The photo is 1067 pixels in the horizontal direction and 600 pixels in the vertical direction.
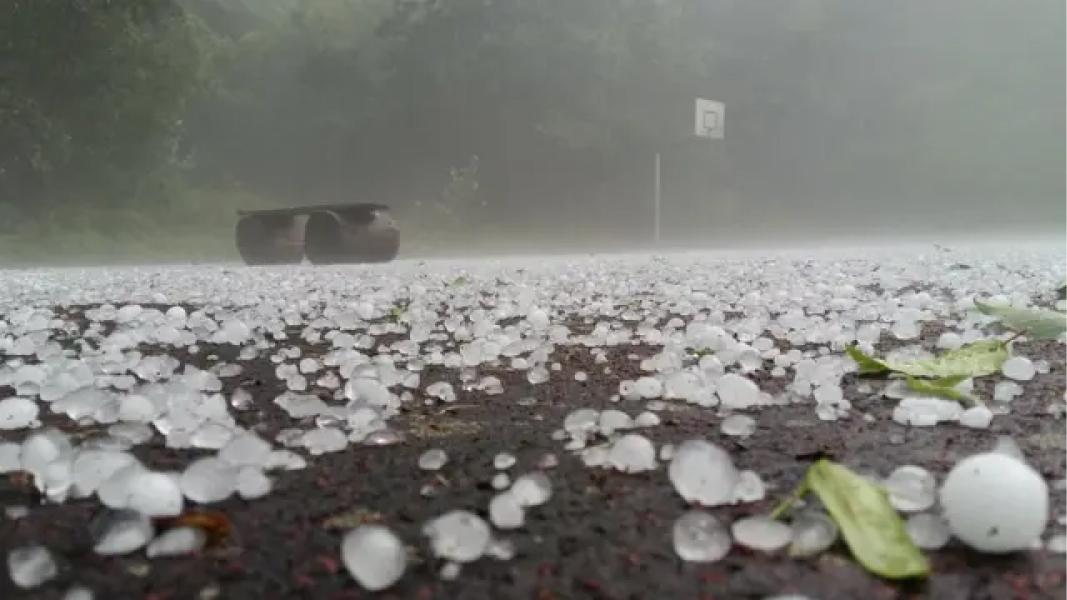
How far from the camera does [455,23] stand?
10.8 ft

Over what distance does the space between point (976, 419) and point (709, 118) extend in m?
4.04

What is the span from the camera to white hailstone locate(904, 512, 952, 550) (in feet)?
1.56

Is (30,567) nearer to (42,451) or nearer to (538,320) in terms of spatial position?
(42,451)

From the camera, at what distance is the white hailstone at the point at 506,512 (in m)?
0.53

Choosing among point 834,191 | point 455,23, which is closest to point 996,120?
point 834,191

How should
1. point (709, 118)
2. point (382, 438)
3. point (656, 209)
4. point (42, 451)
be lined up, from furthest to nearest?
point (656, 209) < point (709, 118) < point (382, 438) < point (42, 451)

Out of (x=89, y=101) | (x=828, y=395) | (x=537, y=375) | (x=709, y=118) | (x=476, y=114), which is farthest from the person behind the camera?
(x=709, y=118)

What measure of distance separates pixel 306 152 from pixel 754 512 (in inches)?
105

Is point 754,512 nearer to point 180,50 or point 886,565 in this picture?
point 886,565

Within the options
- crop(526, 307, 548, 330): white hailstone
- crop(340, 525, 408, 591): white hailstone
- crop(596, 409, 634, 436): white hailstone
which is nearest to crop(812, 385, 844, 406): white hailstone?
crop(596, 409, 634, 436): white hailstone

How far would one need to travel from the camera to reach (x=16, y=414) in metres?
0.87

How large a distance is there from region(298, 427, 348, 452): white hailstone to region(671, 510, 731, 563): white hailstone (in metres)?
0.37

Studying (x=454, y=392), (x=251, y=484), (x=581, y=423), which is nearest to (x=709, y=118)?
(x=454, y=392)

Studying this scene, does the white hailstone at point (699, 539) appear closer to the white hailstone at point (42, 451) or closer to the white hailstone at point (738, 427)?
the white hailstone at point (738, 427)
